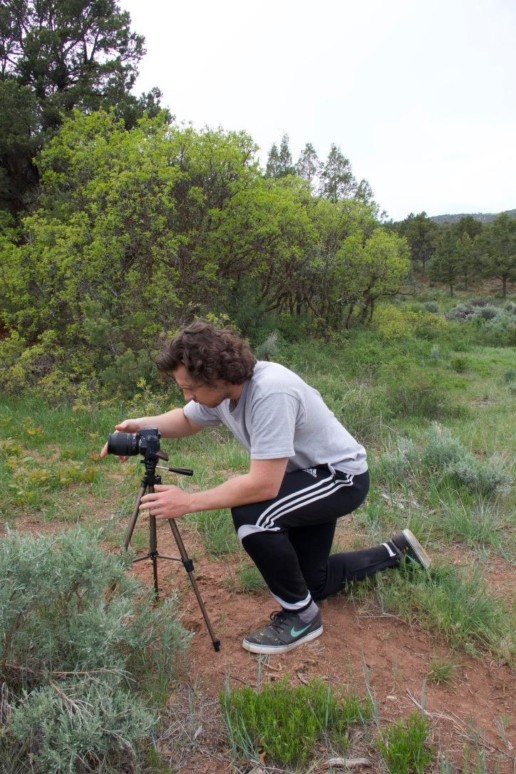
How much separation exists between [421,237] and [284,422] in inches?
1723

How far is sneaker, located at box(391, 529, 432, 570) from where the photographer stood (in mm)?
2818

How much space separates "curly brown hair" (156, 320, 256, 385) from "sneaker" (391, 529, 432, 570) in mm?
1211

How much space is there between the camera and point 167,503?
2133 millimetres

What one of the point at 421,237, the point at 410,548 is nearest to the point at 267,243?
the point at 410,548

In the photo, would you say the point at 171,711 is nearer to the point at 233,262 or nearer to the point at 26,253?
the point at 26,253

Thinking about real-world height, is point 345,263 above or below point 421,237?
below

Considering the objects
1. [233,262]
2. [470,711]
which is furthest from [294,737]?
[233,262]

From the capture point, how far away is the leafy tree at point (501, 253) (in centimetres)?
3412

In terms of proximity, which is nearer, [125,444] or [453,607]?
[125,444]

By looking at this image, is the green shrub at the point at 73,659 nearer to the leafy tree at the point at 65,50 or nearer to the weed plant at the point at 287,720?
the weed plant at the point at 287,720

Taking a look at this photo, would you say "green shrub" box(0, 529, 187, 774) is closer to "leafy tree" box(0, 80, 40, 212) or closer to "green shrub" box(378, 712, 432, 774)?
"green shrub" box(378, 712, 432, 774)

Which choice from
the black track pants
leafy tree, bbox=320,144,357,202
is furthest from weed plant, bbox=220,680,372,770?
leafy tree, bbox=320,144,357,202

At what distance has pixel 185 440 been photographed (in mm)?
5859

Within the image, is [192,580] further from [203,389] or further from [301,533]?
[203,389]
